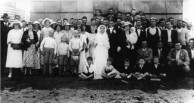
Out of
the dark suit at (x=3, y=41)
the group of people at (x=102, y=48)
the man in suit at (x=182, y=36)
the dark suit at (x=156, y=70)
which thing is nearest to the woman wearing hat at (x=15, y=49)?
the group of people at (x=102, y=48)

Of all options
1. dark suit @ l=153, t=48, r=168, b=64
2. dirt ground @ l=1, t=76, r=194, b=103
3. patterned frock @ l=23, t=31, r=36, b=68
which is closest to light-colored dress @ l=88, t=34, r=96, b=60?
dirt ground @ l=1, t=76, r=194, b=103

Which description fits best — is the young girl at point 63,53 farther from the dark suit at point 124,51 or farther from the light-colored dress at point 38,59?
the dark suit at point 124,51

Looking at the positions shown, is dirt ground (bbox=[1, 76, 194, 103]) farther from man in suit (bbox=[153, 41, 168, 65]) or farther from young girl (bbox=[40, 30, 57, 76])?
man in suit (bbox=[153, 41, 168, 65])

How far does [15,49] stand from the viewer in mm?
7164

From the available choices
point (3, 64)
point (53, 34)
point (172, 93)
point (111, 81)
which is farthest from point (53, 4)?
point (172, 93)

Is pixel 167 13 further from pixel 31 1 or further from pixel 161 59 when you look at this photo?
pixel 31 1

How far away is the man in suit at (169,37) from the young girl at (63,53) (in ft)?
9.72

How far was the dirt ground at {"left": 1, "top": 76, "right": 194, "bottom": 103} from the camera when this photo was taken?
17.4 feet

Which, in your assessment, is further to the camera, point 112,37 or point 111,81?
point 112,37

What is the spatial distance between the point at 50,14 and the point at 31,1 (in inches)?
34.0

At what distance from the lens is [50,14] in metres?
9.31

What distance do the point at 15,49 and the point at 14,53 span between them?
4.8 inches

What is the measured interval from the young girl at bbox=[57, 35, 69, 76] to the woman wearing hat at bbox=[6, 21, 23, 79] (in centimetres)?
116

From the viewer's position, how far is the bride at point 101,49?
7276mm
